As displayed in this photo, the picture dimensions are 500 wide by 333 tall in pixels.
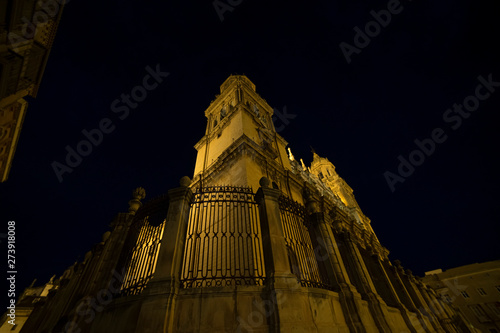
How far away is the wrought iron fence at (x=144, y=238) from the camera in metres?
5.91

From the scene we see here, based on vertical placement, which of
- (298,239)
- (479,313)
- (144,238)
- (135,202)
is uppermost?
(135,202)

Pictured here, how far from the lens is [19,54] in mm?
10062

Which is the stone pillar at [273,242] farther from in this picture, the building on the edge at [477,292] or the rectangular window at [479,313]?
the rectangular window at [479,313]

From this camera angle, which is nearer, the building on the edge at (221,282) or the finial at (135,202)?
the building on the edge at (221,282)

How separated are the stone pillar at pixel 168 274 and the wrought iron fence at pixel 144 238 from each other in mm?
844

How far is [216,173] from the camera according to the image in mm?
14734

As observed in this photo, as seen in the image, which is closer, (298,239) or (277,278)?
(277,278)

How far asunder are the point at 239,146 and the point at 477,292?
49.9 meters

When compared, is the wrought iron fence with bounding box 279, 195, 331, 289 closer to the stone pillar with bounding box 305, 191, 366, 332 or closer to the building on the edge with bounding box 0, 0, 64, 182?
the stone pillar with bounding box 305, 191, 366, 332

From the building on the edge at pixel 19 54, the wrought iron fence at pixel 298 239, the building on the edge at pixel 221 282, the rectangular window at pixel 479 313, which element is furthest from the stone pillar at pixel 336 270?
the rectangular window at pixel 479 313

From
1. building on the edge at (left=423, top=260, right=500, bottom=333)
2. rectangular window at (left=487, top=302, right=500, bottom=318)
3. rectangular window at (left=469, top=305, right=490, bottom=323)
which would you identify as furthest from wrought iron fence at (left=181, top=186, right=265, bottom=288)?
rectangular window at (left=469, top=305, right=490, bottom=323)

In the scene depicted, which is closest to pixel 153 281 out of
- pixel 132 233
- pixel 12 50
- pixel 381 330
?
pixel 132 233

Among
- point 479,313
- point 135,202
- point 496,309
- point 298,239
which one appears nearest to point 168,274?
point 135,202

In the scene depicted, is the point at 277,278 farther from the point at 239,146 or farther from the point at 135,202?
the point at 239,146
